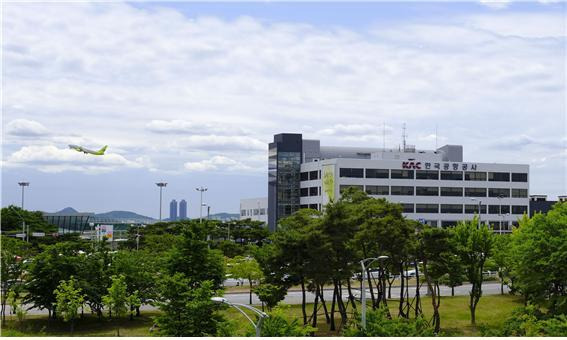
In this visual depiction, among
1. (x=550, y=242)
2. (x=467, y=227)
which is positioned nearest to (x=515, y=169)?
(x=467, y=227)

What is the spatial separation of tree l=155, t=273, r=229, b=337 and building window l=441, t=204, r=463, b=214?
252 ft

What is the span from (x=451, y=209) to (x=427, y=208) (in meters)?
4.46

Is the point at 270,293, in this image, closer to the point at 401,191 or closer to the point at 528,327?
the point at 528,327

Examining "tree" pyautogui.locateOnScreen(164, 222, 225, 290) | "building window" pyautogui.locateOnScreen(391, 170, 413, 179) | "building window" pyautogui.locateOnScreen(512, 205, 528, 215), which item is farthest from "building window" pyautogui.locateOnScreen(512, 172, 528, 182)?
"tree" pyautogui.locateOnScreen(164, 222, 225, 290)

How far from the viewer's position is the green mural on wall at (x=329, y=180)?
337 ft

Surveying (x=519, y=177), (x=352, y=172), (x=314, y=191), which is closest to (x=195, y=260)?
(x=352, y=172)

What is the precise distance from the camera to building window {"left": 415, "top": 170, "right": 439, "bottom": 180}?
10819 centimetres

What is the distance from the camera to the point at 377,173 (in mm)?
106312

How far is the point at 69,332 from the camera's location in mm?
46094

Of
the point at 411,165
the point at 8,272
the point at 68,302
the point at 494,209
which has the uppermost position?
the point at 411,165

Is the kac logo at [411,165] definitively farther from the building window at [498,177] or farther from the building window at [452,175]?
the building window at [498,177]

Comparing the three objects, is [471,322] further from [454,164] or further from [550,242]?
[454,164]

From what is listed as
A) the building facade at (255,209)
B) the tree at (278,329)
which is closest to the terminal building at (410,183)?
the building facade at (255,209)

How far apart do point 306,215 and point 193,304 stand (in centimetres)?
1257
